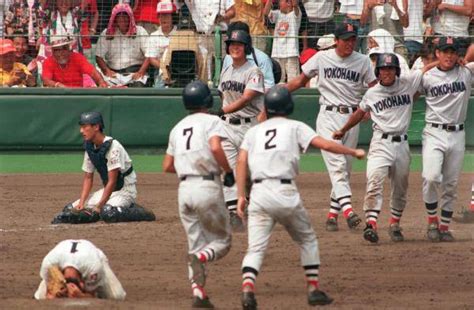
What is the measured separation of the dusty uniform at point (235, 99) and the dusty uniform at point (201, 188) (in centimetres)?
298

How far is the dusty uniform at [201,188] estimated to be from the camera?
8.76 m

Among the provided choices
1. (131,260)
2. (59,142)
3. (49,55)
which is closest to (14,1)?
(49,55)

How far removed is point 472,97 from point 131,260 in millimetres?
8203

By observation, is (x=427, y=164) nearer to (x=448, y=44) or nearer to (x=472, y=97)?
(x=448, y=44)

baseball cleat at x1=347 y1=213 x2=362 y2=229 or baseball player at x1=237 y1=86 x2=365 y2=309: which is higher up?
baseball player at x1=237 y1=86 x2=365 y2=309

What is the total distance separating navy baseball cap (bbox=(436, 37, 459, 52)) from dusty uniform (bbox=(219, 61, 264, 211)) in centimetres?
180

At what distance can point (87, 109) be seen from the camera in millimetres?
17062

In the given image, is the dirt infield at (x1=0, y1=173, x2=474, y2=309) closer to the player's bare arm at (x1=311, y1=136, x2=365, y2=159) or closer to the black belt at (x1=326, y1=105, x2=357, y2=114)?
the player's bare arm at (x1=311, y1=136, x2=365, y2=159)

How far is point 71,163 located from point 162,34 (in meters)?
2.23

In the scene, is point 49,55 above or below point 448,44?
below

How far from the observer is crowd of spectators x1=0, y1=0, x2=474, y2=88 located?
1697 centimetres

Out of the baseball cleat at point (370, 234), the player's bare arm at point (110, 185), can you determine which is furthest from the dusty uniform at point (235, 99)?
the baseball cleat at point (370, 234)

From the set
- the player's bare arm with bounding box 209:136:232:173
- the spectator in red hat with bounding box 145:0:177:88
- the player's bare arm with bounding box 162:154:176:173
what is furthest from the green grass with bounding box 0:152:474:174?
the player's bare arm with bounding box 209:136:232:173

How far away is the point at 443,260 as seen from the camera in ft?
34.8
